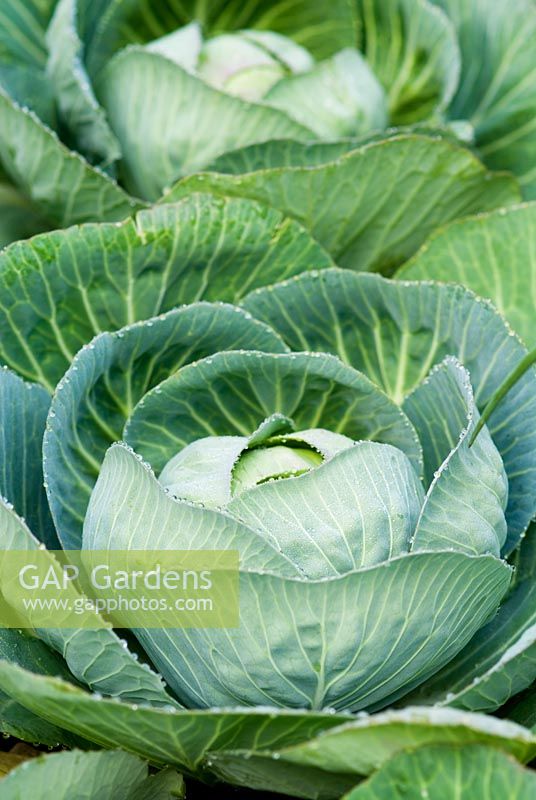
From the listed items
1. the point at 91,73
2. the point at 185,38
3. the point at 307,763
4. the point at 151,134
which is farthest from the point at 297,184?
the point at 307,763

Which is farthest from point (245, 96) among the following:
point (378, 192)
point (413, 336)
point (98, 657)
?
point (98, 657)

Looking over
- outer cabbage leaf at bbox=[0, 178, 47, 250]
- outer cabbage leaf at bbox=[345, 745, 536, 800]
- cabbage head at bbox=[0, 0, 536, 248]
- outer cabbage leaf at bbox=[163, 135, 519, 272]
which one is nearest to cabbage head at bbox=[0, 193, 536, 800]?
outer cabbage leaf at bbox=[345, 745, 536, 800]

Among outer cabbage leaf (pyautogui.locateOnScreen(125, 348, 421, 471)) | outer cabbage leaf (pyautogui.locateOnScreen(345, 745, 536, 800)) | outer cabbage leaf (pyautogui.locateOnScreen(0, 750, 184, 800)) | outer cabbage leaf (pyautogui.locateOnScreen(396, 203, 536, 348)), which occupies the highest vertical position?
outer cabbage leaf (pyautogui.locateOnScreen(396, 203, 536, 348))

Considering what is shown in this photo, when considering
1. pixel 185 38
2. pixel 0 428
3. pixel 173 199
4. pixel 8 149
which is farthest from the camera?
pixel 185 38

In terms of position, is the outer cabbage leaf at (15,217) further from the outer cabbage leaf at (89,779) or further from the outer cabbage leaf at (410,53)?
the outer cabbage leaf at (89,779)

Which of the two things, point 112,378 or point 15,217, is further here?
point 15,217

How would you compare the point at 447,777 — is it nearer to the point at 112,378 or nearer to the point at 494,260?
the point at 112,378

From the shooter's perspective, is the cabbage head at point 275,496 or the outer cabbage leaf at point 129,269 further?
the outer cabbage leaf at point 129,269

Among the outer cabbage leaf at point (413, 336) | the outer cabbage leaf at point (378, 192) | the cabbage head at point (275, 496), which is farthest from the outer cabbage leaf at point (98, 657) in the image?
the outer cabbage leaf at point (378, 192)

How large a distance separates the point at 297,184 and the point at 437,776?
31.8 inches

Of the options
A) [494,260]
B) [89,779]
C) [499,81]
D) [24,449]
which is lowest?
[89,779]

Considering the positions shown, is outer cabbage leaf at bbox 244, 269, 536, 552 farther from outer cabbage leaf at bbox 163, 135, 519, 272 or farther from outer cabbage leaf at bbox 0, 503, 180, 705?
outer cabbage leaf at bbox 0, 503, 180, 705

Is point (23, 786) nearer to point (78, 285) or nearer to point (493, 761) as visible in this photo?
point (493, 761)

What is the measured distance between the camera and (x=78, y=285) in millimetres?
1229
